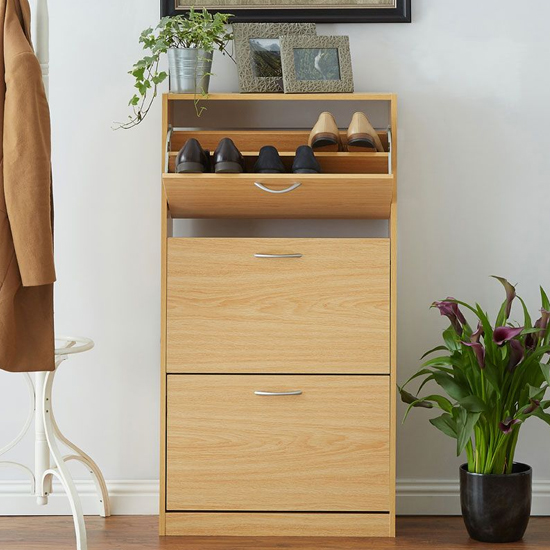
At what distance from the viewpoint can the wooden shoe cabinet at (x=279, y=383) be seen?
232 centimetres

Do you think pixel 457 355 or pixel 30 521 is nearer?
pixel 457 355

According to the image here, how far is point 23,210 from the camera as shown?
6.40 ft

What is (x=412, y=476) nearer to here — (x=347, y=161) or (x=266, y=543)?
(x=266, y=543)

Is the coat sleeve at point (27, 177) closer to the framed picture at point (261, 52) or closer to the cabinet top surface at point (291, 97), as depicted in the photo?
the cabinet top surface at point (291, 97)

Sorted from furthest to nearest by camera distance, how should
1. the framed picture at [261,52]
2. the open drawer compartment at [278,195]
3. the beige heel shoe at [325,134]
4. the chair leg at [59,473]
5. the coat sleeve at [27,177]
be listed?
the framed picture at [261,52], the beige heel shoe at [325,134], the open drawer compartment at [278,195], the chair leg at [59,473], the coat sleeve at [27,177]

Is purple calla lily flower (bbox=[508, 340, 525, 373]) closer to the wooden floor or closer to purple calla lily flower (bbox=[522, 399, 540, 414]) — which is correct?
purple calla lily flower (bbox=[522, 399, 540, 414])

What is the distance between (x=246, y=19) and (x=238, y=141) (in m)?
0.46

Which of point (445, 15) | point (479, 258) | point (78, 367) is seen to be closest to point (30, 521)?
point (78, 367)

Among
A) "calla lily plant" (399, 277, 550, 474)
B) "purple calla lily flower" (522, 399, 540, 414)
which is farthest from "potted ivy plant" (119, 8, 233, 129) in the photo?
"purple calla lily flower" (522, 399, 540, 414)

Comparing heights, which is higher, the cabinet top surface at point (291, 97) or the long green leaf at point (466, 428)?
the cabinet top surface at point (291, 97)

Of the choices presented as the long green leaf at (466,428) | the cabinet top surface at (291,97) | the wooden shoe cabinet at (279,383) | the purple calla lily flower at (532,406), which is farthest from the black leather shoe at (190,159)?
the purple calla lily flower at (532,406)

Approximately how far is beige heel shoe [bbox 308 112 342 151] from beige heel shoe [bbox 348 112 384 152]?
46mm

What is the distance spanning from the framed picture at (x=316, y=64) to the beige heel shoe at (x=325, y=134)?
0.37 feet

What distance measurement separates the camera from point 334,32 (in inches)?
104
